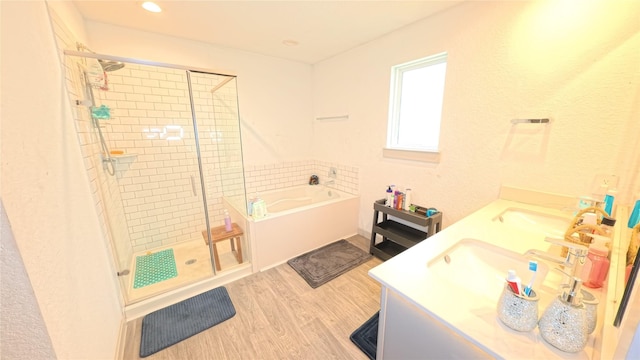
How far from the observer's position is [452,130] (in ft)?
6.38

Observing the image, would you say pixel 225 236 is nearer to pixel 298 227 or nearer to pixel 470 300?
pixel 298 227

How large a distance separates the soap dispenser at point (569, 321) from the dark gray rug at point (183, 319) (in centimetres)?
185

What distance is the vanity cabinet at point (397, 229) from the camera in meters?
2.04

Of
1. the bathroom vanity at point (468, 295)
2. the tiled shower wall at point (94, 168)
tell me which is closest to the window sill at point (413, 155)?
the bathroom vanity at point (468, 295)

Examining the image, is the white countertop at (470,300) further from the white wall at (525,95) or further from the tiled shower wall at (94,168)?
the tiled shower wall at (94,168)

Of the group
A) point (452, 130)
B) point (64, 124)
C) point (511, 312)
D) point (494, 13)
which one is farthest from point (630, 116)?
point (64, 124)

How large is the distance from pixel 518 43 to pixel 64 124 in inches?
113

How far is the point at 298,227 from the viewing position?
2.45 m

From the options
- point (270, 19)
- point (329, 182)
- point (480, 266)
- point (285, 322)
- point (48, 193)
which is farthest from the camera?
point (329, 182)

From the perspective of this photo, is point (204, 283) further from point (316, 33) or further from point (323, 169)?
point (316, 33)

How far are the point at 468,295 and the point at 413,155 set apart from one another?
165 cm

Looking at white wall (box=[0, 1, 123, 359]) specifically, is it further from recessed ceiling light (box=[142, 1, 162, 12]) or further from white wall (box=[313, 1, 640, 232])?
white wall (box=[313, 1, 640, 232])

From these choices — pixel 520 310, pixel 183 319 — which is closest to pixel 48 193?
pixel 183 319

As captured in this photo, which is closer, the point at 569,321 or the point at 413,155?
the point at 569,321
